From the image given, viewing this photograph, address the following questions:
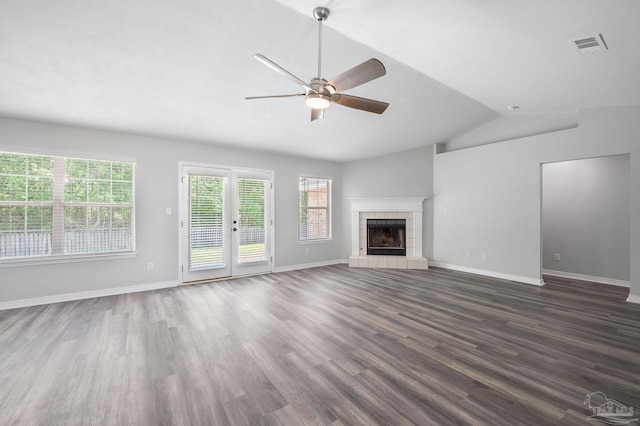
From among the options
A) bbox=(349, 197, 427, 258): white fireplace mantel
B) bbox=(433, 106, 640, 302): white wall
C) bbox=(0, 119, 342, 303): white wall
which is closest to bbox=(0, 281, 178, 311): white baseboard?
bbox=(0, 119, 342, 303): white wall

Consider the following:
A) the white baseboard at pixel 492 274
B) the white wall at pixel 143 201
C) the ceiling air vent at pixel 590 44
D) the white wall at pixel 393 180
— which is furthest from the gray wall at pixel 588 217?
the white wall at pixel 143 201

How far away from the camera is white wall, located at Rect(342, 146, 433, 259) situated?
20.2 feet

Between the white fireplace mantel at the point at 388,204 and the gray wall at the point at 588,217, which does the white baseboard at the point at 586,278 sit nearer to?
the gray wall at the point at 588,217

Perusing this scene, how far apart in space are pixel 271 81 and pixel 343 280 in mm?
3639

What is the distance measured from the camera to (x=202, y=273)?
5.02 meters

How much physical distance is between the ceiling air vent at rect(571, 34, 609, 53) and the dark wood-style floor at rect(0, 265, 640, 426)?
289 cm

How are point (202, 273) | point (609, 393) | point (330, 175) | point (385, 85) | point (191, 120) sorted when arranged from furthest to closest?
1. point (330, 175)
2. point (202, 273)
3. point (191, 120)
4. point (385, 85)
5. point (609, 393)

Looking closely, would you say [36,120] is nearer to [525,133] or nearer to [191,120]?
[191,120]

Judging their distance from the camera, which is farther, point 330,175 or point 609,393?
point 330,175

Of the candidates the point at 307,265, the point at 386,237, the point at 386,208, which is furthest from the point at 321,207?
the point at 386,237

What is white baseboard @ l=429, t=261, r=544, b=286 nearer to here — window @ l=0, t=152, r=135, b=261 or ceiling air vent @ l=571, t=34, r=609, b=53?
ceiling air vent @ l=571, t=34, r=609, b=53

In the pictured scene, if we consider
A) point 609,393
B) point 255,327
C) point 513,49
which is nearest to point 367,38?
point 513,49

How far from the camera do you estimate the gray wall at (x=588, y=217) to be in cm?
463

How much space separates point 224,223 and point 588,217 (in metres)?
7.06
